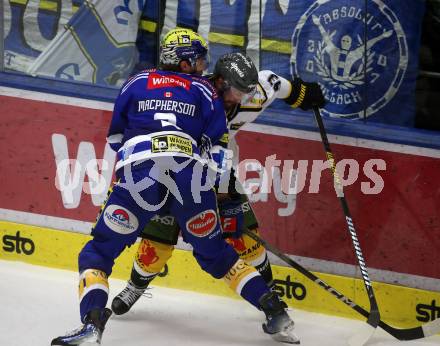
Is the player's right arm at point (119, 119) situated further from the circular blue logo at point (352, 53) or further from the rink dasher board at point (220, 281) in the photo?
the circular blue logo at point (352, 53)

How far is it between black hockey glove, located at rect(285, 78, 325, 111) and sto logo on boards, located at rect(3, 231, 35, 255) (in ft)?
4.96

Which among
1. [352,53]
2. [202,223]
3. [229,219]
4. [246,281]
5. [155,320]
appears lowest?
[155,320]

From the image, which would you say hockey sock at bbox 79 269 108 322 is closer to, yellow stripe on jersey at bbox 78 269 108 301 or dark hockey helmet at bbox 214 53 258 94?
yellow stripe on jersey at bbox 78 269 108 301

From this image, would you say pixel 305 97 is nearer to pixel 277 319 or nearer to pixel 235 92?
pixel 235 92

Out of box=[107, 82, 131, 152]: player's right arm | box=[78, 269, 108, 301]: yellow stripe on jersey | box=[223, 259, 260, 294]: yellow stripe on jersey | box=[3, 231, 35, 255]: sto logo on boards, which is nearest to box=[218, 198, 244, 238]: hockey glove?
box=[223, 259, 260, 294]: yellow stripe on jersey

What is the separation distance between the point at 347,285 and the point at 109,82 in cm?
151

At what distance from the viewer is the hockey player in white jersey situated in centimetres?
411

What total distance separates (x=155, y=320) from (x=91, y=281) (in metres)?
0.72

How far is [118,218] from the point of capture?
3859 millimetres

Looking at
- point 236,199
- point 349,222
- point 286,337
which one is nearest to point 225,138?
point 236,199

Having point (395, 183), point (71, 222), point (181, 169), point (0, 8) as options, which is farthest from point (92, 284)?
point (0, 8)

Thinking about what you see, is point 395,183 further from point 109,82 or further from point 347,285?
point 109,82

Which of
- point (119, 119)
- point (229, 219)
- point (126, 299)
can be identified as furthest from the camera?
point (126, 299)

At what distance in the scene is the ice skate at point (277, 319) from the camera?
4098 mm
